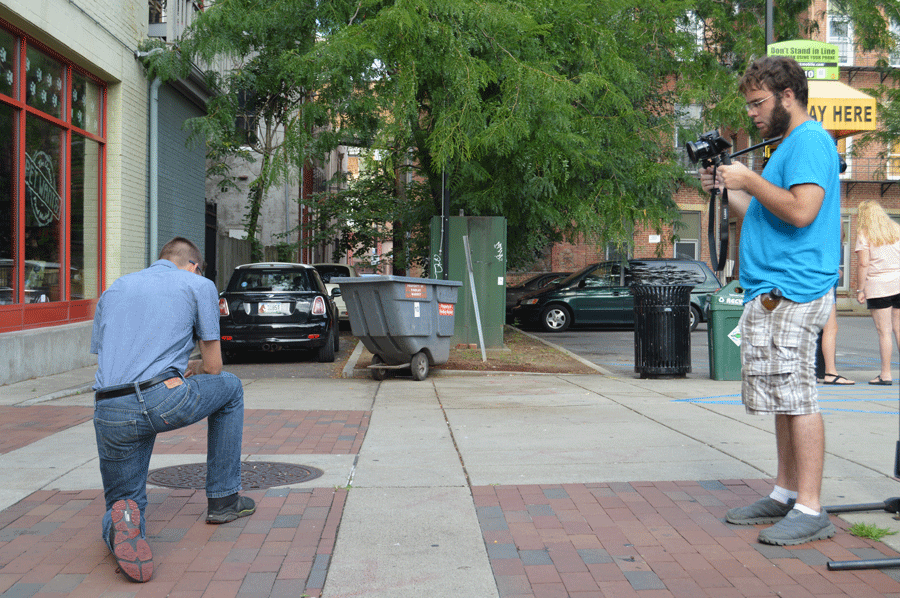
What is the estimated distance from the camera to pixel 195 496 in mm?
4684

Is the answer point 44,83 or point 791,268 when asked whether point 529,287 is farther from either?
point 791,268

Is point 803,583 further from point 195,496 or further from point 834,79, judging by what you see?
point 834,79

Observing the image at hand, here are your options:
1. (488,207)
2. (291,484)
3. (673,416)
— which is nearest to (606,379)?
(673,416)

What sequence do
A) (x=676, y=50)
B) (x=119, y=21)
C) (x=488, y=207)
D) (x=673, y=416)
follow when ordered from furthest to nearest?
(x=676, y=50)
(x=488, y=207)
(x=119, y=21)
(x=673, y=416)

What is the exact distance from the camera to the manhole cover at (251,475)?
4.92m

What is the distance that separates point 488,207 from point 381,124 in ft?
10.4

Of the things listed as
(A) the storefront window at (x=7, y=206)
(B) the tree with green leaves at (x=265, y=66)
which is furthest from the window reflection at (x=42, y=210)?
(B) the tree with green leaves at (x=265, y=66)

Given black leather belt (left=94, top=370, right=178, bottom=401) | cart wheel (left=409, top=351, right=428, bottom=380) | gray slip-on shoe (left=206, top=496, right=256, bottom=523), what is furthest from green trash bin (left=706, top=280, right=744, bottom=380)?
black leather belt (left=94, top=370, right=178, bottom=401)

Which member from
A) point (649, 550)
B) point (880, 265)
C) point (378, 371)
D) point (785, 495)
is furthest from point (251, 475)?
point (880, 265)

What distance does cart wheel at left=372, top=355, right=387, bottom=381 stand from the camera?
33.4 feet

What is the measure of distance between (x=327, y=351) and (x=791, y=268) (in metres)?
9.34

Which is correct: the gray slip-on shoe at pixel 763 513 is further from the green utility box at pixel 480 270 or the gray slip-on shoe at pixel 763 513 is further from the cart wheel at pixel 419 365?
the green utility box at pixel 480 270

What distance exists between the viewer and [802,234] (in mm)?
3855

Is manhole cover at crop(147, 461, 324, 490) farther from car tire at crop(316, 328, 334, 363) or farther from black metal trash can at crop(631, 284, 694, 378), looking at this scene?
car tire at crop(316, 328, 334, 363)
